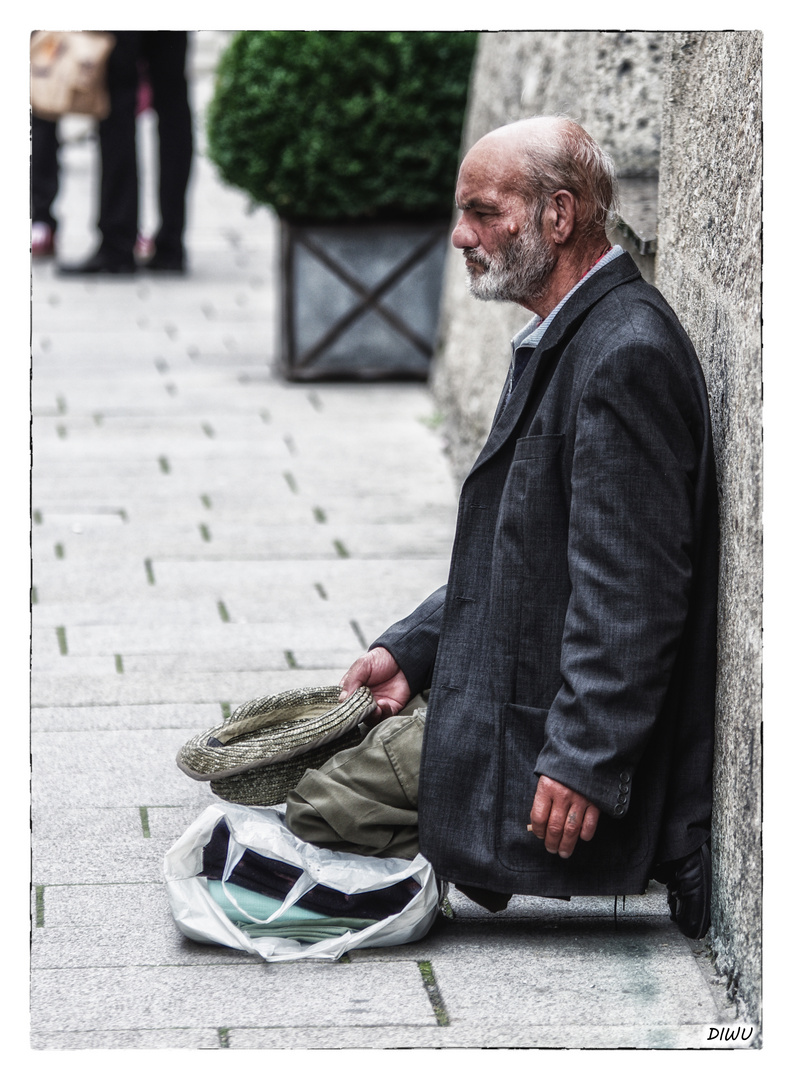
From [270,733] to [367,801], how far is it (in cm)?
31

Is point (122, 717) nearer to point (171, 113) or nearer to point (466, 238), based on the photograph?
point (466, 238)

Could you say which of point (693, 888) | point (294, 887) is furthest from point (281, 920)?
point (693, 888)

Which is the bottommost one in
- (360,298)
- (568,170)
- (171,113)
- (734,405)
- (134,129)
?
(360,298)

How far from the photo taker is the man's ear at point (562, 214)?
2.80 meters

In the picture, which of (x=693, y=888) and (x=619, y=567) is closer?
(x=619, y=567)

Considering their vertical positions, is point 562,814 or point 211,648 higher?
point 562,814

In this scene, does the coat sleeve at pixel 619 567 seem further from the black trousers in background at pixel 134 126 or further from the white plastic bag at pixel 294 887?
the black trousers in background at pixel 134 126

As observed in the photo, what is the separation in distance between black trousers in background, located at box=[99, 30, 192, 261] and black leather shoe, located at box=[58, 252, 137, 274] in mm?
221

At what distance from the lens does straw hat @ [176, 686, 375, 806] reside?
9.84 feet

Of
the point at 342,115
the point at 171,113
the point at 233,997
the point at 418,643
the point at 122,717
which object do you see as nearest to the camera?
the point at 233,997

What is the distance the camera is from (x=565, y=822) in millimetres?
2639

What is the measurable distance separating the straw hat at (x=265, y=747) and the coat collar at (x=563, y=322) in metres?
0.59

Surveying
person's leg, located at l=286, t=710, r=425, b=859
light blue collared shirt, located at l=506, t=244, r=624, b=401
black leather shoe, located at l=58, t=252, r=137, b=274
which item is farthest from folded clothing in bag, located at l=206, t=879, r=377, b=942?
black leather shoe, located at l=58, t=252, r=137, b=274

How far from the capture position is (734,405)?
2748mm
